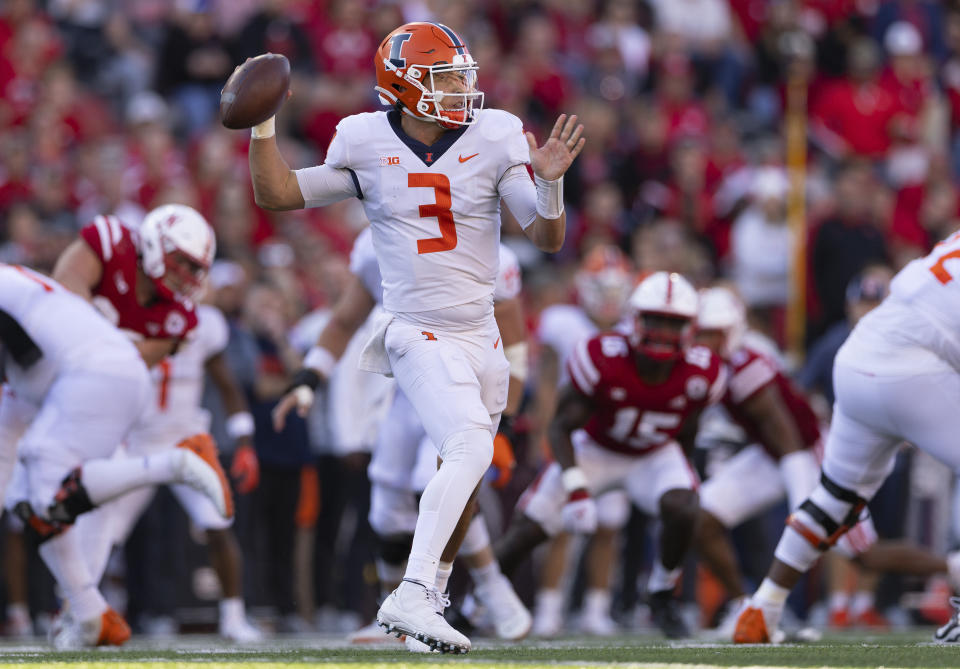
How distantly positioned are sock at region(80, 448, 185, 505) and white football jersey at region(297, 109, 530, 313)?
4.30 ft

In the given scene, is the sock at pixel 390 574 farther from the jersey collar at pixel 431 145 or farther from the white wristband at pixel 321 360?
the jersey collar at pixel 431 145

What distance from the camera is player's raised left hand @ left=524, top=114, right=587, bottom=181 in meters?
4.95

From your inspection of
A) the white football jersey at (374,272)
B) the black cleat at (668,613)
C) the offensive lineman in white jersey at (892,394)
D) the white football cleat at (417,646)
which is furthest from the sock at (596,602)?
the white football cleat at (417,646)

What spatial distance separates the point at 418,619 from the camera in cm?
481

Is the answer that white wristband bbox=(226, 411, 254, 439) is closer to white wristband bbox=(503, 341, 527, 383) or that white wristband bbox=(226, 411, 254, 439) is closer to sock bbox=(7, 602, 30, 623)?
white wristband bbox=(503, 341, 527, 383)

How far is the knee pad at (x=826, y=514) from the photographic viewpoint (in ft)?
18.7

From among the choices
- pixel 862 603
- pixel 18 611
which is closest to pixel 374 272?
pixel 18 611

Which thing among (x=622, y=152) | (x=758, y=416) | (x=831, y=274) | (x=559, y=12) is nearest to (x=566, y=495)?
(x=758, y=416)

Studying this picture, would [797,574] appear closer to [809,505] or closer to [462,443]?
[809,505]

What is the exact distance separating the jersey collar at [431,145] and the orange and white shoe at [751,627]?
2.05 m

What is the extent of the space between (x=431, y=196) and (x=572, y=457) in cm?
212

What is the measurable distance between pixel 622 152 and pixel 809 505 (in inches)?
263

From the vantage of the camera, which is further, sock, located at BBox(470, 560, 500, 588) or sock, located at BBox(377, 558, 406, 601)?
sock, located at BBox(377, 558, 406, 601)

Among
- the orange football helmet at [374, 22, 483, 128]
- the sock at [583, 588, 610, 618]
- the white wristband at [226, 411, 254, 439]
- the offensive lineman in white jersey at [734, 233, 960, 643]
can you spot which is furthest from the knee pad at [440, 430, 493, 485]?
the sock at [583, 588, 610, 618]
